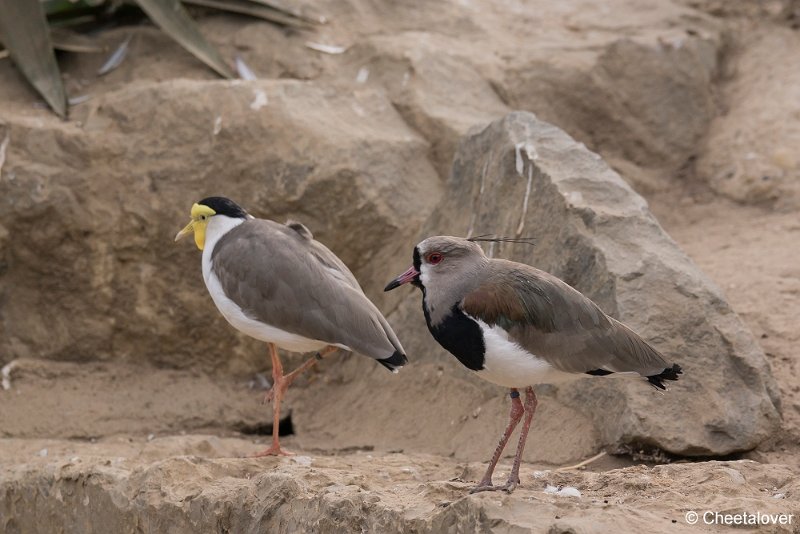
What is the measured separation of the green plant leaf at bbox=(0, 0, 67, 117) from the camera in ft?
27.9

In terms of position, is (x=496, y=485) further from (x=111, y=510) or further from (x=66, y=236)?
(x=66, y=236)

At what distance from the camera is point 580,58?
969 centimetres

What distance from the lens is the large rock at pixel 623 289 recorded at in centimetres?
578

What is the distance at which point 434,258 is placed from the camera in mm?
5113

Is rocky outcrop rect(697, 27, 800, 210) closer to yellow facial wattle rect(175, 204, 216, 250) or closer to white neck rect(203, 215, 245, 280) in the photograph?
white neck rect(203, 215, 245, 280)

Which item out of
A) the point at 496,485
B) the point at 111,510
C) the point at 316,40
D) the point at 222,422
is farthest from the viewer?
the point at 316,40

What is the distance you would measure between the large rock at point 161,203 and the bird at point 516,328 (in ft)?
9.58

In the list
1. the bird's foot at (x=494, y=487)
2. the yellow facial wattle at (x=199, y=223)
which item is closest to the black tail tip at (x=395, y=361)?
the bird's foot at (x=494, y=487)

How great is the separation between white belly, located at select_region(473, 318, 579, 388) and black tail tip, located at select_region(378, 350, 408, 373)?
107 centimetres

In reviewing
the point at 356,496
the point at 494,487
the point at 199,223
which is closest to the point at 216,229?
the point at 199,223

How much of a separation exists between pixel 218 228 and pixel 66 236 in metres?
1.74

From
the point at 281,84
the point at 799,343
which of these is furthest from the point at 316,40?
the point at 799,343

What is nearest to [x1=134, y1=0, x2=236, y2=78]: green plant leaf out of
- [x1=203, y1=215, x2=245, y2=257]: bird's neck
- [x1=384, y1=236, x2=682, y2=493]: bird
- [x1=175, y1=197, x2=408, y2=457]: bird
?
[x1=203, y1=215, x2=245, y2=257]: bird's neck

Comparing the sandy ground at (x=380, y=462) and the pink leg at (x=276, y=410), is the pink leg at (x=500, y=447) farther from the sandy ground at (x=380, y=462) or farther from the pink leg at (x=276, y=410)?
the pink leg at (x=276, y=410)
